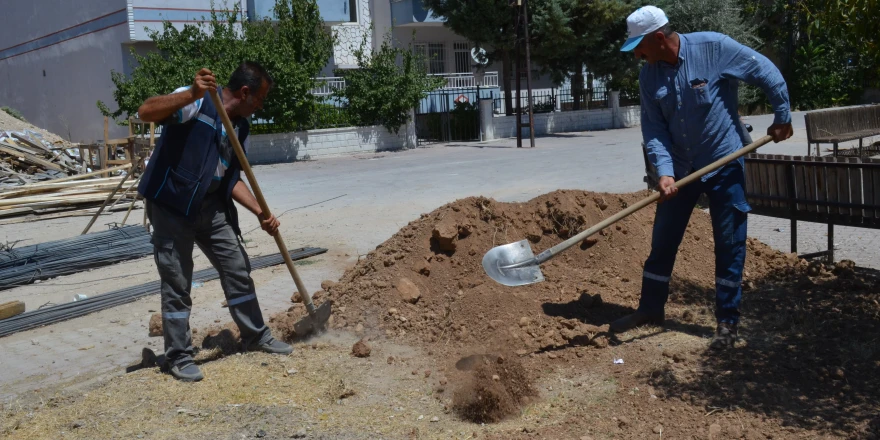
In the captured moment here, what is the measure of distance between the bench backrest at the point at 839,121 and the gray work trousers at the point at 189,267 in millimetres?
12074

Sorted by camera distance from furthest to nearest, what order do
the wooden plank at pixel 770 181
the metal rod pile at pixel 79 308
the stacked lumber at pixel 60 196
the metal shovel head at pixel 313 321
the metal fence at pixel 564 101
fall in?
the metal fence at pixel 564 101
the stacked lumber at pixel 60 196
the wooden plank at pixel 770 181
the metal rod pile at pixel 79 308
the metal shovel head at pixel 313 321

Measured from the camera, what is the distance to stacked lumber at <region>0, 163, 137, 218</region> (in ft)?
44.3

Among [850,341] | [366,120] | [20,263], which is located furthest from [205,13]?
[850,341]

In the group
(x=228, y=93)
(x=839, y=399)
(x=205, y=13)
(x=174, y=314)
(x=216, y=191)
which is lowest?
(x=839, y=399)

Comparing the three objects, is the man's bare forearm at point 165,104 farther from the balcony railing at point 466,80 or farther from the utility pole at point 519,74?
the balcony railing at point 466,80

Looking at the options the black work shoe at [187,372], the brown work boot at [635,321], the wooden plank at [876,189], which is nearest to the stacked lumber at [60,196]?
the black work shoe at [187,372]

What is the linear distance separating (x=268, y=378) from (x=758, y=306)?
10.8 feet

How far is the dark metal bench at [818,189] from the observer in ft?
20.3

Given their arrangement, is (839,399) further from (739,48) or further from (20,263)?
(20,263)

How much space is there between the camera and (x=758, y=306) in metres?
5.57

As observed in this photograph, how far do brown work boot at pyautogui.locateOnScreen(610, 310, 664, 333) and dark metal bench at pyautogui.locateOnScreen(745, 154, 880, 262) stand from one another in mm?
2164

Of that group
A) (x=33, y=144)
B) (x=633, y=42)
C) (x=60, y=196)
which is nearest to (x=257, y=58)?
(x=33, y=144)

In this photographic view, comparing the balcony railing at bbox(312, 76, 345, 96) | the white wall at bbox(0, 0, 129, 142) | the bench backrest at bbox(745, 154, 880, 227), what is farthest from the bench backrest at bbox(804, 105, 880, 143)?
the white wall at bbox(0, 0, 129, 142)

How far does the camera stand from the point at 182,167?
4.72m
